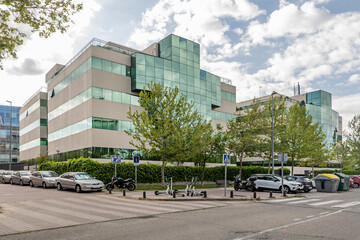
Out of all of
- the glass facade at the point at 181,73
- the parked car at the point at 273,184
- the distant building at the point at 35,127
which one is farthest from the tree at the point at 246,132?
the distant building at the point at 35,127

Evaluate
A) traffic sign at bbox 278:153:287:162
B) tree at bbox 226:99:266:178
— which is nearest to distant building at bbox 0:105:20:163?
tree at bbox 226:99:266:178

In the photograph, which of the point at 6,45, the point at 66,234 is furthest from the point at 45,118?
the point at 66,234

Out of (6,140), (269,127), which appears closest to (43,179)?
(269,127)

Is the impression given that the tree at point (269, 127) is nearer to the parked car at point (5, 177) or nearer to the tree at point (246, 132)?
the tree at point (246, 132)

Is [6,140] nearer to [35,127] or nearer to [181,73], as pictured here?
[35,127]

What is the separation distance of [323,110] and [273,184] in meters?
53.1

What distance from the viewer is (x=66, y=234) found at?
27.4 ft

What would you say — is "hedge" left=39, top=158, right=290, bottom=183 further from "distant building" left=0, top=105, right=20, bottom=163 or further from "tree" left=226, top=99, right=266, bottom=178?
"distant building" left=0, top=105, right=20, bottom=163

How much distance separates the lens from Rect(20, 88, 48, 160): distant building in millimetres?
54500

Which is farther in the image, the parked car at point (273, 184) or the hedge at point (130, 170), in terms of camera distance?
Answer: the hedge at point (130, 170)

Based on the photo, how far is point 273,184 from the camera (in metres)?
24.5

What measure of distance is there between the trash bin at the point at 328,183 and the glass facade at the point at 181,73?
22459mm

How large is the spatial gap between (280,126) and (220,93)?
56.7 feet

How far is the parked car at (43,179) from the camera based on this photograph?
83.9 ft
